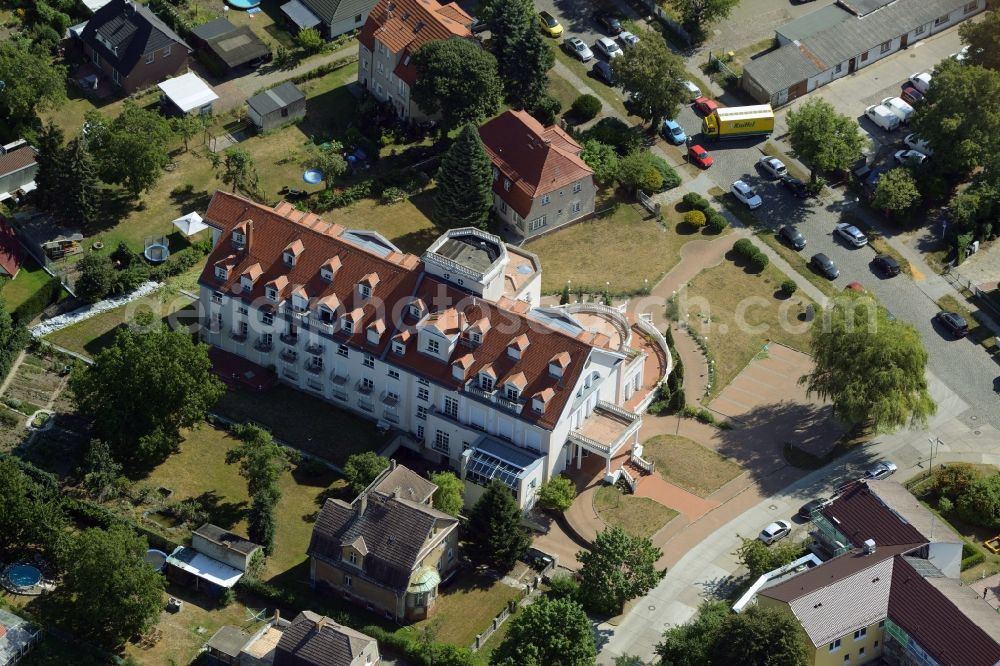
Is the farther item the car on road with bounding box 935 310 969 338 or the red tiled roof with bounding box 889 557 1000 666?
the car on road with bounding box 935 310 969 338

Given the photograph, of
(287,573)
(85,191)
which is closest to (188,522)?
(287,573)

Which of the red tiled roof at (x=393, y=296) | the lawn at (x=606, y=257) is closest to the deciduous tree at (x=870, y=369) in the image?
the lawn at (x=606, y=257)

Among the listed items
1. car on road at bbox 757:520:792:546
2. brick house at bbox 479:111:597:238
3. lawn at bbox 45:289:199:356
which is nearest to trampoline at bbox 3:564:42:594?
lawn at bbox 45:289:199:356

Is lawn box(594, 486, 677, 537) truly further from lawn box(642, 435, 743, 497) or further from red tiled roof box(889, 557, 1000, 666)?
red tiled roof box(889, 557, 1000, 666)

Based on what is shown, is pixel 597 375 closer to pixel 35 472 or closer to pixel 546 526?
pixel 546 526

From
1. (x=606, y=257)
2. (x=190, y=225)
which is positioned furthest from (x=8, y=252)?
(x=606, y=257)

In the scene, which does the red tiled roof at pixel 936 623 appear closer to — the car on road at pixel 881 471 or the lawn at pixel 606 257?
the car on road at pixel 881 471
